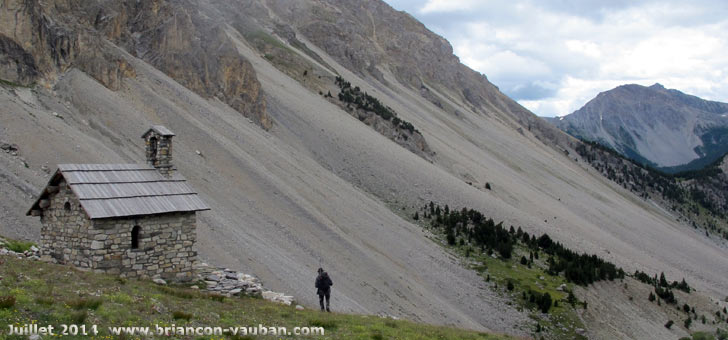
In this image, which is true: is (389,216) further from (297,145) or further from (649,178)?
(649,178)

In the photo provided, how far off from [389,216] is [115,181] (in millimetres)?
31068

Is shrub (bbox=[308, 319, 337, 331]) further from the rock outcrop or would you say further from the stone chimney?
the rock outcrop

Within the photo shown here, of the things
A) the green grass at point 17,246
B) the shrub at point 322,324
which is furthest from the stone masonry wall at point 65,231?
the shrub at point 322,324

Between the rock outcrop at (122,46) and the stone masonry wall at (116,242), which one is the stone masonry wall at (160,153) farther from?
the rock outcrop at (122,46)

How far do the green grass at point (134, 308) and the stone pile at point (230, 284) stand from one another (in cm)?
63

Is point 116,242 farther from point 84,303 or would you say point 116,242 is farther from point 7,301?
point 7,301

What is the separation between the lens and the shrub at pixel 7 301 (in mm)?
10320

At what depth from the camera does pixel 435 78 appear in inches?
5659

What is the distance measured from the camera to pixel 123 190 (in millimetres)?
16219

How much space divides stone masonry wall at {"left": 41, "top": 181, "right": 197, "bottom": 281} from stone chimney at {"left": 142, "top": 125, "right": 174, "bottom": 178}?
6.36ft

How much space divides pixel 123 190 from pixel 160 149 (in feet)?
6.97

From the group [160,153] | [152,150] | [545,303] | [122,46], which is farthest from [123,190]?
[122,46]

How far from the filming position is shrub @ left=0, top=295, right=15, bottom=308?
10.3 meters

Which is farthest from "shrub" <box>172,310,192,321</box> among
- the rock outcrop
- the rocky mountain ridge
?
the rock outcrop
